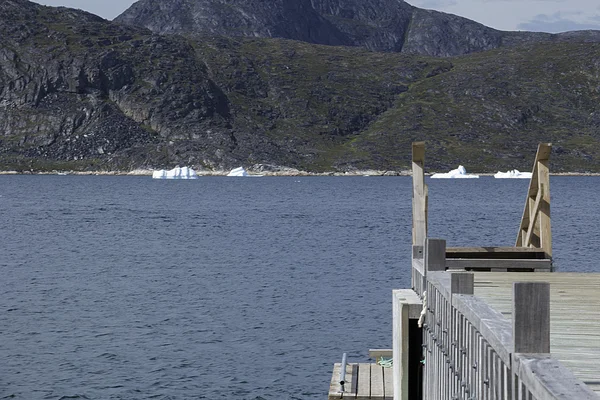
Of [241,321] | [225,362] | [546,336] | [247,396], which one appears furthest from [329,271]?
[546,336]

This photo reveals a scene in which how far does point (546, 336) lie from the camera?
6.79 meters

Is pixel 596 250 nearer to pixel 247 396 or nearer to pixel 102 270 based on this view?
pixel 102 270

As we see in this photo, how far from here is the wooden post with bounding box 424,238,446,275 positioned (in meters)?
13.2

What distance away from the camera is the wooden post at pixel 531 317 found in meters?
6.63

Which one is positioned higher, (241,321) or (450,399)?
(450,399)

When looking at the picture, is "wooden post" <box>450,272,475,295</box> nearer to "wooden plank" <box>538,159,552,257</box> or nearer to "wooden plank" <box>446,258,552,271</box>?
"wooden plank" <box>446,258,552,271</box>

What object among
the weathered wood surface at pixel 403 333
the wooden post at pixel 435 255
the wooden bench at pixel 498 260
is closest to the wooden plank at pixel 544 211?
the wooden bench at pixel 498 260

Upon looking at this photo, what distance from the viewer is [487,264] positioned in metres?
16.2

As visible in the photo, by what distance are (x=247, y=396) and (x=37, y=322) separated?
13.1 meters

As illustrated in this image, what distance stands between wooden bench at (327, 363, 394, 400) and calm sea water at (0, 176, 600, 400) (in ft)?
16.0

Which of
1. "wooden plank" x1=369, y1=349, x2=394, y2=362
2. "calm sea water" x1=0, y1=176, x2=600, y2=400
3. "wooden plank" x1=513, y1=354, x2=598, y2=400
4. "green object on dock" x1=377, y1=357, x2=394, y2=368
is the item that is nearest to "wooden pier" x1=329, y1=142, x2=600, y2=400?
"wooden plank" x1=513, y1=354, x2=598, y2=400

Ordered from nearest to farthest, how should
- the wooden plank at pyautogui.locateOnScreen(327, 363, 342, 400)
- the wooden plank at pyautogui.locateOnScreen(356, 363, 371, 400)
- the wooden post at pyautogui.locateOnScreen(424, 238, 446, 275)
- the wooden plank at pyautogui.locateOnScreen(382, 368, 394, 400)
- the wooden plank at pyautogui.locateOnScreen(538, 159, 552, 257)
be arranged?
the wooden post at pyautogui.locateOnScreen(424, 238, 446, 275) < the wooden plank at pyautogui.locateOnScreen(382, 368, 394, 400) < the wooden plank at pyautogui.locateOnScreen(327, 363, 342, 400) < the wooden plank at pyautogui.locateOnScreen(356, 363, 371, 400) < the wooden plank at pyautogui.locateOnScreen(538, 159, 552, 257)

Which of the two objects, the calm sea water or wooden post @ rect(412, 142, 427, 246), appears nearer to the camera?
wooden post @ rect(412, 142, 427, 246)

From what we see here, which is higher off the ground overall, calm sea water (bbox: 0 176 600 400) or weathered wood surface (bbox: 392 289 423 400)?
weathered wood surface (bbox: 392 289 423 400)
